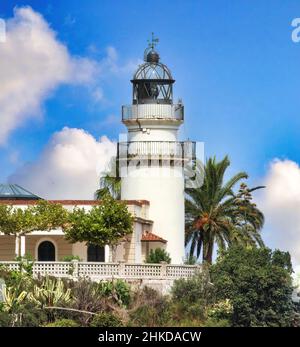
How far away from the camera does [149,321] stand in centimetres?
8088

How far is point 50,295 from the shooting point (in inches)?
3140

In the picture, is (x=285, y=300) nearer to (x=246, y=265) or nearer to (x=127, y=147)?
(x=246, y=265)

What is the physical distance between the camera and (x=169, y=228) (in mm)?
90125

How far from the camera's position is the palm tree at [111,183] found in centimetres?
9181

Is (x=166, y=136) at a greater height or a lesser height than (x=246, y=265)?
greater

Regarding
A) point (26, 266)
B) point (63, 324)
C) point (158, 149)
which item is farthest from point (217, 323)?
point (158, 149)

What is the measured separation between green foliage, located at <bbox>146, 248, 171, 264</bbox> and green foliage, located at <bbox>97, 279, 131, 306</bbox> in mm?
4933

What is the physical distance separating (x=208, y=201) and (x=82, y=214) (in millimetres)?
7449

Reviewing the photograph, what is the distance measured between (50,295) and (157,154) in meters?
11.8

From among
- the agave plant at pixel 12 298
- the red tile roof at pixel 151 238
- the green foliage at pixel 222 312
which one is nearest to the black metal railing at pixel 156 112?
the red tile roof at pixel 151 238
